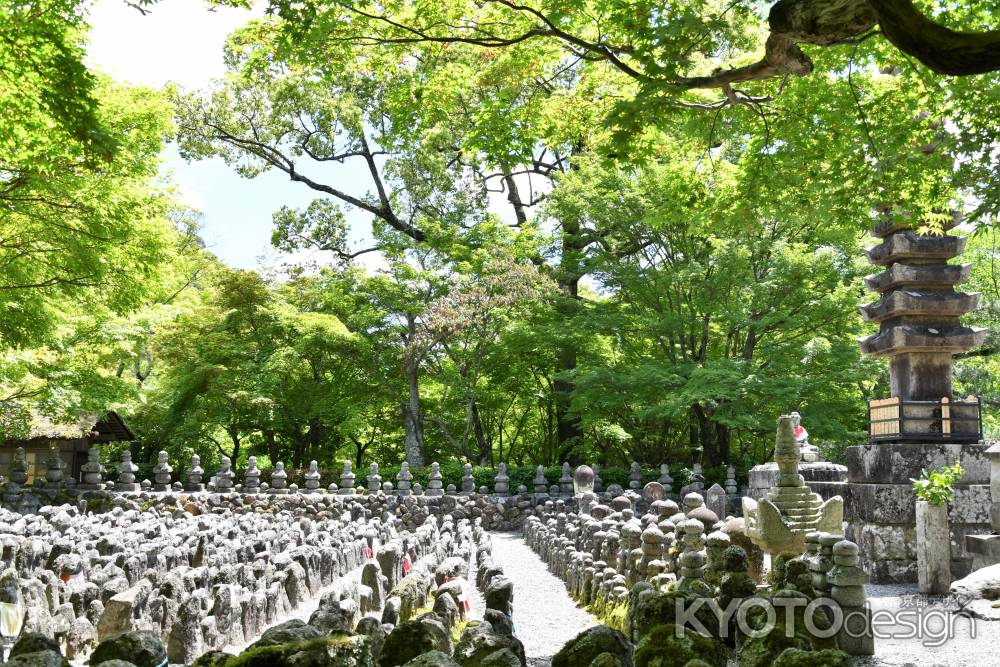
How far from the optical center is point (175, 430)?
87.2 feet

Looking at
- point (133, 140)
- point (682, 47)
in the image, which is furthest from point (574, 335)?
point (682, 47)

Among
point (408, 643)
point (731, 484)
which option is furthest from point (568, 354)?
point (408, 643)

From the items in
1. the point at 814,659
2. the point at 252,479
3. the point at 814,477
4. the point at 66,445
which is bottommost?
the point at 252,479

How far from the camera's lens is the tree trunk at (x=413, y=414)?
25.0 meters

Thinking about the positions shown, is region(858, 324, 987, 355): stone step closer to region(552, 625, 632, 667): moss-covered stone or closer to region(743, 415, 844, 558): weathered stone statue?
region(743, 415, 844, 558): weathered stone statue

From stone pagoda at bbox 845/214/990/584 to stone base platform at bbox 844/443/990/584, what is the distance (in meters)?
0.01

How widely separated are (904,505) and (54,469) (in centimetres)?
2007

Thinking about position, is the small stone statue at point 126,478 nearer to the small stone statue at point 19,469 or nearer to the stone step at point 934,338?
the small stone statue at point 19,469

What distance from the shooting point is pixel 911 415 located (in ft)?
38.8

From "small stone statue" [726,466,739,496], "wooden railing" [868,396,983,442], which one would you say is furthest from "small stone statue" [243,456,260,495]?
"wooden railing" [868,396,983,442]

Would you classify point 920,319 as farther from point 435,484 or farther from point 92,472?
point 92,472

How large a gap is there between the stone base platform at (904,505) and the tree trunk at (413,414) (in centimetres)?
1551

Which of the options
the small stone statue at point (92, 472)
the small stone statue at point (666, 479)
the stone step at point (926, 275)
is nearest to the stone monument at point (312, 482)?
the small stone statue at point (92, 472)

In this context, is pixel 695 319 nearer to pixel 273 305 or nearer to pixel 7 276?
pixel 273 305
